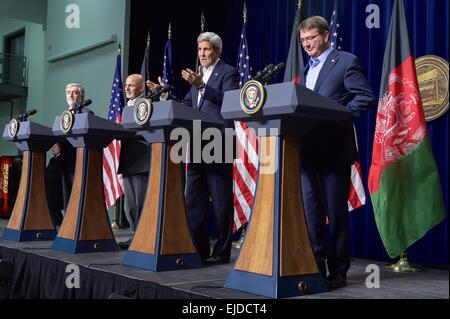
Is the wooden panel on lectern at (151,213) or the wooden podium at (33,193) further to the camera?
the wooden podium at (33,193)

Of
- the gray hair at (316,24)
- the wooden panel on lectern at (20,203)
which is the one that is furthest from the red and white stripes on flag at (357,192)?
the wooden panel on lectern at (20,203)

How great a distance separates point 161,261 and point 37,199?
162cm

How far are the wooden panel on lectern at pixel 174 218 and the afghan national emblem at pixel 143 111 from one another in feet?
0.61

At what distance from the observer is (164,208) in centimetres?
247

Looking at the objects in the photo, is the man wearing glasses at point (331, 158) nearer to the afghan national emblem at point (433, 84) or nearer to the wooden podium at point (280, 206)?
the wooden podium at point (280, 206)

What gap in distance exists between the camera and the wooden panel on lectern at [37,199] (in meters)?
3.58

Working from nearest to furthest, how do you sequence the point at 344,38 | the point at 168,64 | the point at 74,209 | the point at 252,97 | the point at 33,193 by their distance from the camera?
the point at 252,97 → the point at 74,209 → the point at 33,193 → the point at 344,38 → the point at 168,64

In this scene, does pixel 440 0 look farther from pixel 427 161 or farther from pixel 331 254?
pixel 331 254

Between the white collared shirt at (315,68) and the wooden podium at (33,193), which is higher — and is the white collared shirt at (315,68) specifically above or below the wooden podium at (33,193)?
above

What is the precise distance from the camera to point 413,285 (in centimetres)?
225

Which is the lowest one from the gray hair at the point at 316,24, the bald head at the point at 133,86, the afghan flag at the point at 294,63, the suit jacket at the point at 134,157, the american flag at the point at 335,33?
the suit jacket at the point at 134,157

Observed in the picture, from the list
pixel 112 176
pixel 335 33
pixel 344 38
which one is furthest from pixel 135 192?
pixel 344 38

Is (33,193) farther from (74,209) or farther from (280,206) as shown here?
(280,206)
